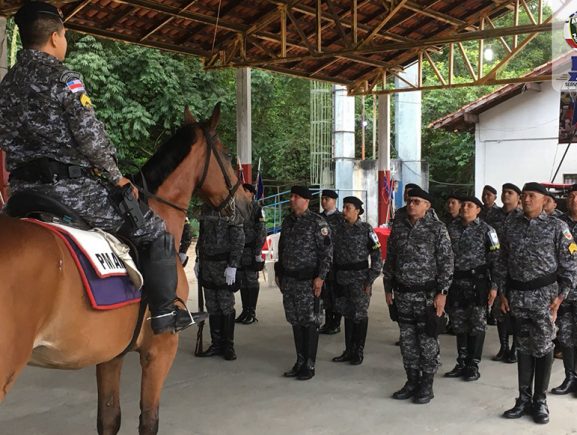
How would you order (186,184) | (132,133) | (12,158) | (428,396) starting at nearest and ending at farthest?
(12,158) → (186,184) → (428,396) → (132,133)

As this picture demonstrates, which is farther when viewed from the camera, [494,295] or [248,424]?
[494,295]

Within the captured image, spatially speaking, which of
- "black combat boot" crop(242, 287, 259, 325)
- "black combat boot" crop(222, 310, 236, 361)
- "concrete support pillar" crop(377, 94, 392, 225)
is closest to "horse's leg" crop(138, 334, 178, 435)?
"black combat boot" crop(222, 310, 236, 361)

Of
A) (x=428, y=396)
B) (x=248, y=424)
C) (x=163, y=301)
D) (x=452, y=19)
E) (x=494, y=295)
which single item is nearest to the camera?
(x=163, y=301)

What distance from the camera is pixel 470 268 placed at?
5914mm

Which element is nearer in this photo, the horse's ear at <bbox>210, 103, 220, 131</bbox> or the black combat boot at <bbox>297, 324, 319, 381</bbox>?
the horse's ear at <bbox>210, 103, 220, 131</bbox>

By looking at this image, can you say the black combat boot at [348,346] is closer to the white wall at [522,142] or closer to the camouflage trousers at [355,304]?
the camouflage trousers at [355,304]

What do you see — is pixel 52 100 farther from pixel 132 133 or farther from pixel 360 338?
pixel 132 133

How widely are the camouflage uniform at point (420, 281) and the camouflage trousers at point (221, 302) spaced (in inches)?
79.8

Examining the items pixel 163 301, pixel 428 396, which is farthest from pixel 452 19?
pixel 163 301

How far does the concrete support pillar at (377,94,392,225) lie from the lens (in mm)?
13938

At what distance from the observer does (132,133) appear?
17.2m

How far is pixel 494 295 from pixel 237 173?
115 inches

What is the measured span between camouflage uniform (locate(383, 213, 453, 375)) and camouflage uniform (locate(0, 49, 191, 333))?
8.61ft

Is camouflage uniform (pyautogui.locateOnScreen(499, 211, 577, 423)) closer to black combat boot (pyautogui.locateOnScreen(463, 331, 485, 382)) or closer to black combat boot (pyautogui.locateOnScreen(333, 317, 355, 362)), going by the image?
black combat boot (pyautogui.locateOnScreen(463, 331, 485, 382))
